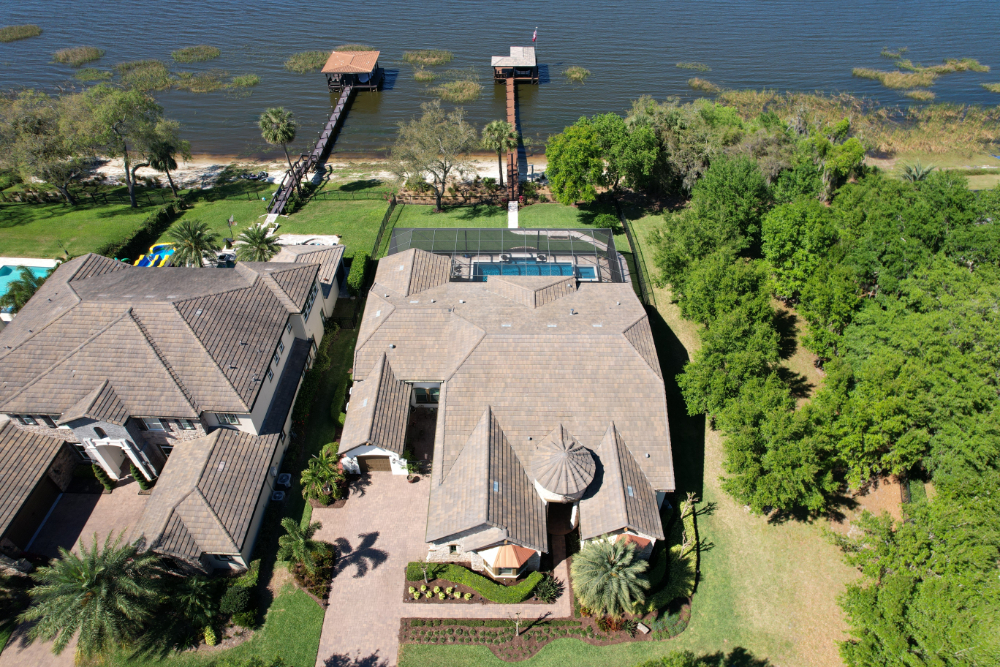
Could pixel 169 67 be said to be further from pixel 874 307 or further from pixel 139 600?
pixel 874 307

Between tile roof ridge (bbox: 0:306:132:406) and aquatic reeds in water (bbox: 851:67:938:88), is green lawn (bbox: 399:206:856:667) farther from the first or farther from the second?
aquatic reeds in water (bbox: 851:67:938:88)

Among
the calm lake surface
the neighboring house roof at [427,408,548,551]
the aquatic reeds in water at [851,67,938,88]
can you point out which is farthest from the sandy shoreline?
the aquatic reeds in water at [851,67,938,88]

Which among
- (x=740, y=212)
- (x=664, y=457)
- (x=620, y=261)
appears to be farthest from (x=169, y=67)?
(x=664, y=457)

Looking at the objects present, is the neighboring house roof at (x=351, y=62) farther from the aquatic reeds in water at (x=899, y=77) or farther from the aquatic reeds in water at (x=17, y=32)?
the aquatic reeds in water at (x=899, y=77)

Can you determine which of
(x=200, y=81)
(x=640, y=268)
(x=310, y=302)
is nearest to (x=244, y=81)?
(x=200, y=81)

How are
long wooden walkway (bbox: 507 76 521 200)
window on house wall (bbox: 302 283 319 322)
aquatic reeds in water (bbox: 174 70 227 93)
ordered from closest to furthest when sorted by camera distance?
window on house wall (bbox: 302 283 319 322), long wooden walkway (bbox: 507 76 521 200), aquatic reeds in water (bbox: 174 70 227 93)

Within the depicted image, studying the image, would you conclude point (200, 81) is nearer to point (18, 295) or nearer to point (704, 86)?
point (18, 295)
